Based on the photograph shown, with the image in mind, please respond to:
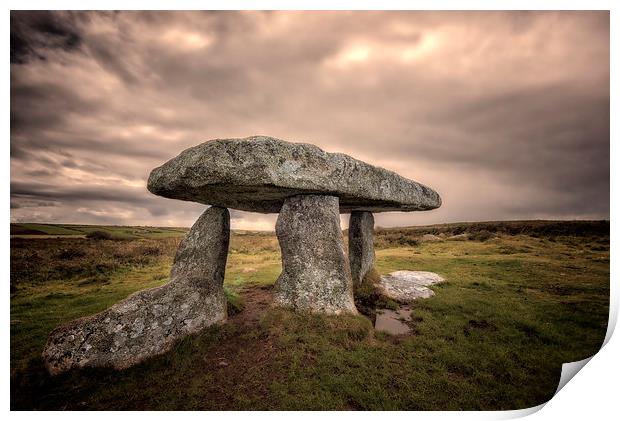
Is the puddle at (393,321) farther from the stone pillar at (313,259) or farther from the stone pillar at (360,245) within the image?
the stone pillar at (360,245)

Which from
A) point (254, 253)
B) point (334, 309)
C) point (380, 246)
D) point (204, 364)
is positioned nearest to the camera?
point (204, 364)

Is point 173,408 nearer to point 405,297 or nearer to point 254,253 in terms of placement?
point 405,297

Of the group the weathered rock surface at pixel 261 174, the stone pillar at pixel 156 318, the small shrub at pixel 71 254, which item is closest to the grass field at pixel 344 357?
the stone pillar at pixel 156 318

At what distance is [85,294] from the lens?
11297mm

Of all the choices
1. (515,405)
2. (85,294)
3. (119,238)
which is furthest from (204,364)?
(119,238)

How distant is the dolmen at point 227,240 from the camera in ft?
18.2

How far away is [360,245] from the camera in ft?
34.7

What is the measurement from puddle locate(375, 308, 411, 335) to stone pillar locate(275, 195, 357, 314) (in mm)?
779

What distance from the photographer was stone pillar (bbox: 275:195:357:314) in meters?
7.11

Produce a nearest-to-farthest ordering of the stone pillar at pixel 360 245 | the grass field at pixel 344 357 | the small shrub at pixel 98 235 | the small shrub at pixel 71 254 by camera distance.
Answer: the grass field at pixel 344 357 → the stone pillar at pixel 360 245 → the small shrub at pixel 71 254 → the small shrub at pixel 98 235

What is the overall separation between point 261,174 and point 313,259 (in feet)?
8.21

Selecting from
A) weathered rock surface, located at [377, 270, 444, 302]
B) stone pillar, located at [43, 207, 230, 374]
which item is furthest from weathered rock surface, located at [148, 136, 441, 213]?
weathered rock surface, located at [377, 270, 444, 302]

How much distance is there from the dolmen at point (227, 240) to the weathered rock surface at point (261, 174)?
21 millimetres

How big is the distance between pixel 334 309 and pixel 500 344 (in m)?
3.41
